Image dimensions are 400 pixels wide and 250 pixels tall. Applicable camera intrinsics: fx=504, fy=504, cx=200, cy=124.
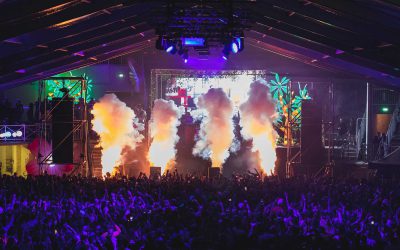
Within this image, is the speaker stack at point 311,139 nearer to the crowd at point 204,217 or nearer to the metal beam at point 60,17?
the crowd at point 204,217

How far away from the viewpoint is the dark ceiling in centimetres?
986

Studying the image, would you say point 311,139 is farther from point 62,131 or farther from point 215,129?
point 62,131

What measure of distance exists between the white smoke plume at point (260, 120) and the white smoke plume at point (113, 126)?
173 inches

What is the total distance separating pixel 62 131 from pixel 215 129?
291 inches

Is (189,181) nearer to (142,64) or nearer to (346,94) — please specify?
(142,64)

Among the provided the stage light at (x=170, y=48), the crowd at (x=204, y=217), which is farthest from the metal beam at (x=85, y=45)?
the crowd at (x=204, y=217)

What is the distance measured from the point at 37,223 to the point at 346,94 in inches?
796

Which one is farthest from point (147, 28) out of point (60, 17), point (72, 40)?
point (60, 17)

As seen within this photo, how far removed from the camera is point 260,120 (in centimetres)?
1855

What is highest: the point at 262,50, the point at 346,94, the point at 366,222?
the point at 262,50

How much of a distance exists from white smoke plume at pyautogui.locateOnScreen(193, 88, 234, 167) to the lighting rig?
7.54 m

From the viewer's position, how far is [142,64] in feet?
68.2

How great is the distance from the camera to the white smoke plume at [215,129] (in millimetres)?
19172

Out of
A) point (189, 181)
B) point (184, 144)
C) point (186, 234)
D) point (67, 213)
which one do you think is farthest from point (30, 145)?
point (186, 234)
